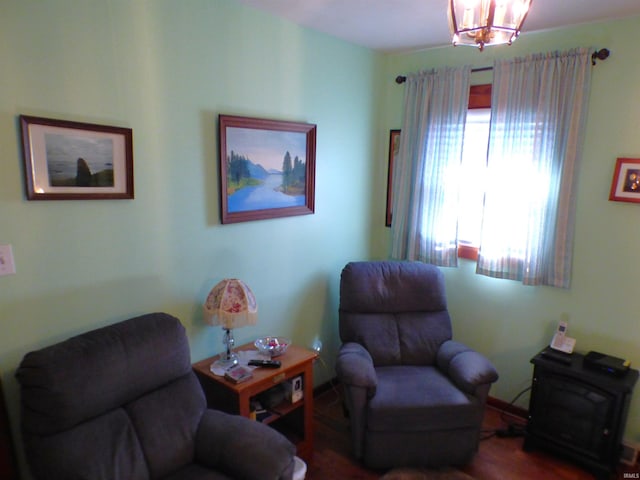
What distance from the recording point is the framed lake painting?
233 centimetres

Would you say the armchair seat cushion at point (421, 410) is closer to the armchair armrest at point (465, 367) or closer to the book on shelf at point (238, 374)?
the armchair armrest at point (465, 367)

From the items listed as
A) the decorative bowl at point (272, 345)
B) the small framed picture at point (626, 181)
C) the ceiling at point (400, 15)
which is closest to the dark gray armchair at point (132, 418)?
the decorative bowl at point (272, 345)

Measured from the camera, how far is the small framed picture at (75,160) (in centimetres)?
165

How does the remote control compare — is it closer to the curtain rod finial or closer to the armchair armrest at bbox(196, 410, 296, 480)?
the armchair armrest at bbox(196, 410, 296, 480)

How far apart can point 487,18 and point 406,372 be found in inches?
83.1

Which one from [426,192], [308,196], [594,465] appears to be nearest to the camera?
[594,465]

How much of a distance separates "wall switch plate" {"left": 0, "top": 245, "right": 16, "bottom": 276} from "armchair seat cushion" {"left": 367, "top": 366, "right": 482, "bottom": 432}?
1850 mm

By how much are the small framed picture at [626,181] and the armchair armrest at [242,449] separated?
232cm

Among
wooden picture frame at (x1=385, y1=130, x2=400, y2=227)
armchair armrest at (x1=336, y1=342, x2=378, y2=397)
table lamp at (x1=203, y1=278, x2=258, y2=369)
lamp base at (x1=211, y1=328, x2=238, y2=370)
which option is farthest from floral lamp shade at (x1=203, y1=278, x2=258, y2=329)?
wooden picture frame at (x1=385, y1=130, x2=400, y2=227)

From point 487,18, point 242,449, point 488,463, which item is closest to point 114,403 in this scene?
point 242,449

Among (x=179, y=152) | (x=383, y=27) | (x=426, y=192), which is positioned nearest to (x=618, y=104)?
(x=426, y=192)

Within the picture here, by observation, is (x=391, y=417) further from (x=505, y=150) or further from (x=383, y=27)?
(x=383, y=27)

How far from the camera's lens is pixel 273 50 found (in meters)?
2.48

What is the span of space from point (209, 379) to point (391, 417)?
1024mm
